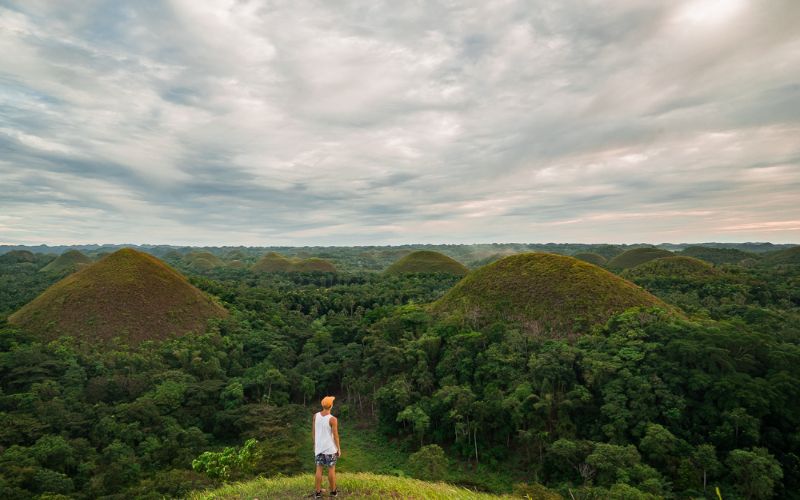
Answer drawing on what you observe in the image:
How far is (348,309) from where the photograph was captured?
49312 millimetres

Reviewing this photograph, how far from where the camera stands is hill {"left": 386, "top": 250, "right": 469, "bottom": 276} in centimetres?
8494

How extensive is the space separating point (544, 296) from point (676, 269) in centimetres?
4646

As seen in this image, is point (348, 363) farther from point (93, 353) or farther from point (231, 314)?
point (93, 353)

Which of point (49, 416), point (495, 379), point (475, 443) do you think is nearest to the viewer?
point (49, 416)

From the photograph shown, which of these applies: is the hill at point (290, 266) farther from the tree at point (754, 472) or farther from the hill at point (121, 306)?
the tree at point (754, 472)

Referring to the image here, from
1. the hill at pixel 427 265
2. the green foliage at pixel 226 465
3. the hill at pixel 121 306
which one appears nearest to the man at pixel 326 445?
the green foliage at pixel 226 465

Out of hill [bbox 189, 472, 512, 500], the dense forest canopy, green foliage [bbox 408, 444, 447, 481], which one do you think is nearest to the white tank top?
hill [bbox 189, 472, 512, 500]

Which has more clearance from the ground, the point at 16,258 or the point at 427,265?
the point at 16,258

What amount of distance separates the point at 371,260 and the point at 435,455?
166 metres

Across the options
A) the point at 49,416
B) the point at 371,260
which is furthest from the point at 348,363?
the point at 371,260

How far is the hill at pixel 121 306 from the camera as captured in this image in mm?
31516

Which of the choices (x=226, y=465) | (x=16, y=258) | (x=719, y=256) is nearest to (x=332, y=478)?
(x=226, y=465)

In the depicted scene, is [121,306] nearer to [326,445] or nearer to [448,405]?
[448,405]

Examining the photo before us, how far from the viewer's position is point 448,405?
22781mm
